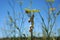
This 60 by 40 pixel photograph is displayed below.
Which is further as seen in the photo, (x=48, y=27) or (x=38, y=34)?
(x=38, y=34)

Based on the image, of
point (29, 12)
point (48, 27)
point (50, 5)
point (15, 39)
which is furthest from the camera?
point (15, 39)

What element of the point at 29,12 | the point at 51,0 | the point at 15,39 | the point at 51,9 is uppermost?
the point at 51,0

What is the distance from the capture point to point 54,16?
244cm

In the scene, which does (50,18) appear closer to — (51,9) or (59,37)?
(51,9)

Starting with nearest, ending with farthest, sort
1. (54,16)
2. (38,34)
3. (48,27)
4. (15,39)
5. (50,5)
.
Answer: (48,27) < (54,16) < (50,5) < (15,39) < (38,34)

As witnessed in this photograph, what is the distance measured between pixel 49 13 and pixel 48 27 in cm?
38

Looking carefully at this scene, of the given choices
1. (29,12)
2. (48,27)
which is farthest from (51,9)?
(29,12)

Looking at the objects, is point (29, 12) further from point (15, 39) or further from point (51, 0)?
point (15, 39)

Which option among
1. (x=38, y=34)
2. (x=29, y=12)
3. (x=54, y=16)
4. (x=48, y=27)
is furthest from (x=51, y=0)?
(x=38, y=34)

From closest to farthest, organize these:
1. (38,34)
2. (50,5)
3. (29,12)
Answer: (29,12)
(50,5)
(38,34)

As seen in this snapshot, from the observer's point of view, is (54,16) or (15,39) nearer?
(54,16)

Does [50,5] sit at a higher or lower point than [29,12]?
higher

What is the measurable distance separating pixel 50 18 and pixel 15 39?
1.21 metres

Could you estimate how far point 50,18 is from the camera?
94.3 inches
